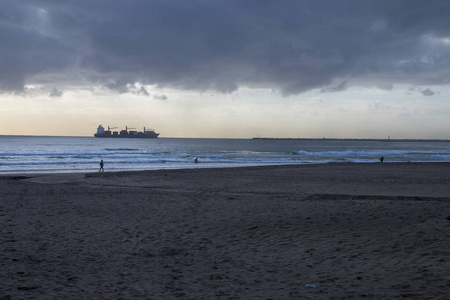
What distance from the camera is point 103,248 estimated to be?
738 centimetres

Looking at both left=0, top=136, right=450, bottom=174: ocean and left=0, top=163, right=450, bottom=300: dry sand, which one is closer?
left=0, top=163, right=450, bottom=300: dry sand

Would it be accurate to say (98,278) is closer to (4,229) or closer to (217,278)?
(217,278)

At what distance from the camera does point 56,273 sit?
592cm

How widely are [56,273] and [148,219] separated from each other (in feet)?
14.0

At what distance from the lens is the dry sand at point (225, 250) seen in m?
5.23

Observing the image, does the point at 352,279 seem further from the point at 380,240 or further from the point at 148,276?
the point at 148,276

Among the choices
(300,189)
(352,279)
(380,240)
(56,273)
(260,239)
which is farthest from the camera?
(300,189)

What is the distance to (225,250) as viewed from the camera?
7.28m

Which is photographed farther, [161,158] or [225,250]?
[161,158]

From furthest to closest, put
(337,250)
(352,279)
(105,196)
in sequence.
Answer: (105,196)
(337,250)
(352,279)

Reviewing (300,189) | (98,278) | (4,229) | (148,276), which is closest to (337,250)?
(148,276)

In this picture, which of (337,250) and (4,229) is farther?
(4,229)

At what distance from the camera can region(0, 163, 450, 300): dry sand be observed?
5.23 metres

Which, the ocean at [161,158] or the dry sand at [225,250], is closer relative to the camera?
the dry sand at [225,250]
